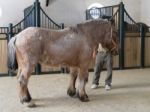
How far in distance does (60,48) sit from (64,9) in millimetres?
4986

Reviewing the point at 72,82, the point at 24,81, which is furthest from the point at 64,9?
the point at 24,81

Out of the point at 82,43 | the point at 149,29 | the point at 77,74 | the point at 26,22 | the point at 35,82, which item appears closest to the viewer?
the point at 82,43

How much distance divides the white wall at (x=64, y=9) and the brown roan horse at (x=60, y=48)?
426 cm

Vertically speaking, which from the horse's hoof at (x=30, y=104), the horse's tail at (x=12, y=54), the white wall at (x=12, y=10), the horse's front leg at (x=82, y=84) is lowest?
the horse's hoof at (x=30, y=104)

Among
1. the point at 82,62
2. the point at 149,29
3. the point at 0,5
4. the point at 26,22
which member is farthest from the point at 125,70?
the point at 0,5

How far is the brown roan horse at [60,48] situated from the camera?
165 inches

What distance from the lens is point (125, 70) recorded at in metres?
7.43

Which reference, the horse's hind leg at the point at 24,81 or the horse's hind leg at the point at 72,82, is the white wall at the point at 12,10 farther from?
the horse's hind leg at the point at 24,81

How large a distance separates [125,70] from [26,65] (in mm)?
3742

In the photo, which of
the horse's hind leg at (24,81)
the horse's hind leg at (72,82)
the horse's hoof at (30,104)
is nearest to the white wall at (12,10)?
the horse's hind leg at (72,82)

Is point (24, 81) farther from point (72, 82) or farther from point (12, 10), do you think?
point (12, 10)

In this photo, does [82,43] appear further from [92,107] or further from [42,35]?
[92,107]

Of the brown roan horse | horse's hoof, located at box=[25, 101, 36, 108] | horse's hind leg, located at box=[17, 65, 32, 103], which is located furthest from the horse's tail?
horse's hoof, located at box=[25, 101, 36, 108]

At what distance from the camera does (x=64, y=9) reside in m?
9.14
